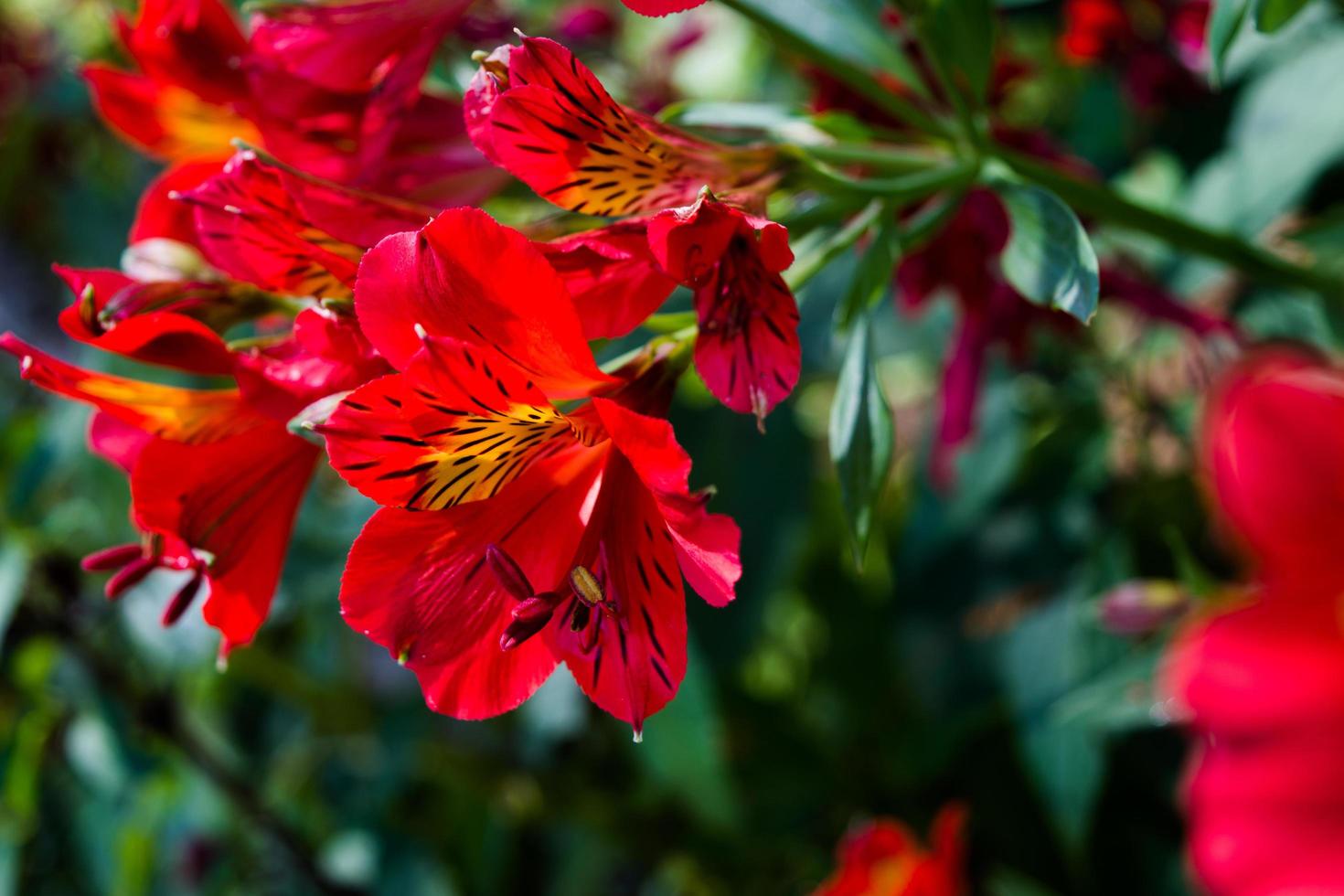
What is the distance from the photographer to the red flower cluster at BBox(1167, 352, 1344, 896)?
22cm

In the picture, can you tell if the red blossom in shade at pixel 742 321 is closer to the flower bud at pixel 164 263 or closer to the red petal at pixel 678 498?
the red petal at pixel 678 498

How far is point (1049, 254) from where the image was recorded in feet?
1.65

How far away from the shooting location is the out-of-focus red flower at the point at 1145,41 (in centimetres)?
90

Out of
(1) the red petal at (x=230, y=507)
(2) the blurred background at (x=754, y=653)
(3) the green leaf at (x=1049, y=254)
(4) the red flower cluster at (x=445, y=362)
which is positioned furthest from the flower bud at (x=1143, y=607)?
(1) the red petal at (x=230, y=507)

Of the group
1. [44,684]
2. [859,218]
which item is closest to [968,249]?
[859,218]

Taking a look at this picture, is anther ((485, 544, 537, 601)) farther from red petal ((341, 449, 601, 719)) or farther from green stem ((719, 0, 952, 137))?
green stem ((719, 0, 952, 137))

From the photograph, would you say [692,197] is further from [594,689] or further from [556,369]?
[594,689]

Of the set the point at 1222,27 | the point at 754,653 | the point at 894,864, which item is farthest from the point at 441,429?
the point at 754,653

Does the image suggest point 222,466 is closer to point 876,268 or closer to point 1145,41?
point 876,268

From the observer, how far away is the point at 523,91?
1.37ft

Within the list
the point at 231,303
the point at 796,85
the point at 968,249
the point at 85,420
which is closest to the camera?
the point at 231,303

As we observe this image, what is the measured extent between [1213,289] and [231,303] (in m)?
0.97

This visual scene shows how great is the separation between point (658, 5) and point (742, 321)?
111mm

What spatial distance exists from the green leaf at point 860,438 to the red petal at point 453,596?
0.11 m
